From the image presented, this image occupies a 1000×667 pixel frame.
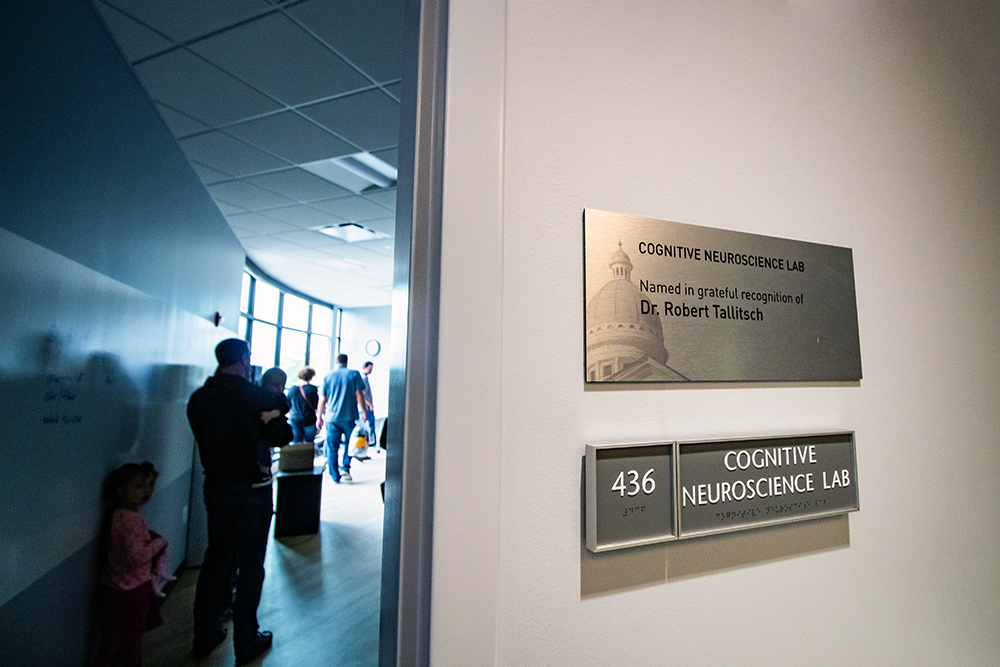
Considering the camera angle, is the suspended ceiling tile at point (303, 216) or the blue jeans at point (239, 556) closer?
the blue jeans at point (239, 556)

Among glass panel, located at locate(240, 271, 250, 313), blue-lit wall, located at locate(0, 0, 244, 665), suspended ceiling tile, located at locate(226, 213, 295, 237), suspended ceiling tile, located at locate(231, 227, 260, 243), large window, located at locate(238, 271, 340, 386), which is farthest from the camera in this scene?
large window, located at locate(238, 271, 340, 386)

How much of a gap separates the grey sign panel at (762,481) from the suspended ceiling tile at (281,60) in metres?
2.03

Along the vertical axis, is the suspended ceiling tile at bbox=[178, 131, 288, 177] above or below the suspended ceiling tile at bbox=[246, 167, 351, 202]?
below

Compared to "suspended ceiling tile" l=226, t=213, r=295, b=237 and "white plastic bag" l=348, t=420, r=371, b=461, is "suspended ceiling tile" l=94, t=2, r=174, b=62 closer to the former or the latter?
"suspended ceiling tile" l=226, t=213, r=295, b=237

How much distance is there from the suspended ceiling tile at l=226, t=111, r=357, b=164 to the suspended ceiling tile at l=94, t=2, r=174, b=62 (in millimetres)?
565

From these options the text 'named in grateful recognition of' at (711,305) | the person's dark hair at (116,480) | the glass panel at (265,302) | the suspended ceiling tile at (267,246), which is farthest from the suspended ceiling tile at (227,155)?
the glass panel at (265,302)

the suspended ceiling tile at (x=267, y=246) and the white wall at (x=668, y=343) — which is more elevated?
the suspended ceiling tile at (x=267, y=246)

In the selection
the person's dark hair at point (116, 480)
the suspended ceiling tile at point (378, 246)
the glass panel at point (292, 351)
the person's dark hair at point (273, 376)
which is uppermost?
the suspended ceiling tile at point (378, 246)

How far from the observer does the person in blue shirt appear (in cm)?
482

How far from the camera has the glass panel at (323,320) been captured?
851 cm

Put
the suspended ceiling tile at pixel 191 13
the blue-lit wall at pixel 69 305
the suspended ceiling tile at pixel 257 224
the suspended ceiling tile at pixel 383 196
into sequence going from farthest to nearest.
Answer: the suspended ceiling tile at pixel 257 224, the suspended ceiling tile at pixel 383 196, the suspended ceiling tile at pixel 191 13, the blue-lit wall at pixel 69 305

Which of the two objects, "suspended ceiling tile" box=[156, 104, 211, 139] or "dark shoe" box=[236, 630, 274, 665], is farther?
"suspended ceiling tile" box=[156, 104, 211, 139]

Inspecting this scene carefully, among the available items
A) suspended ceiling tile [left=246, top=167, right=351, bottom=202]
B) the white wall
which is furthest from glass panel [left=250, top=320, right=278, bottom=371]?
the white wall

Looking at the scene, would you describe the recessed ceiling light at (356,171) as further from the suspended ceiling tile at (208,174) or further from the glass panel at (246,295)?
the glass panel at (246,295)
